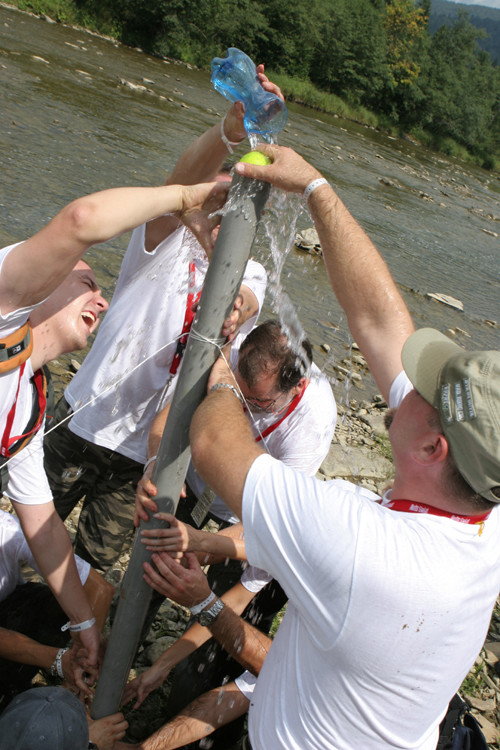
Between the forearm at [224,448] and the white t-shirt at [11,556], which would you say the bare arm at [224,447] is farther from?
the white t-shirt at [11,556]

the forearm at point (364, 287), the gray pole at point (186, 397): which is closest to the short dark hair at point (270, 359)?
the forearm at point (364, 287)

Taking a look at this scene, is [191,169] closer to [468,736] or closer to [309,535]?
[309,535]

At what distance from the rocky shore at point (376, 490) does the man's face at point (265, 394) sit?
2.63 feet

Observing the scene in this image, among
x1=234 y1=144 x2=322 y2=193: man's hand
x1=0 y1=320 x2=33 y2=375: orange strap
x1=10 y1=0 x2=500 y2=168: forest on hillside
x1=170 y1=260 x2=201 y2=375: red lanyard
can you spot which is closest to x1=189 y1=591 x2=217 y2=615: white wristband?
x1=170 y1=260 x2=201 y2=375: red lanyard

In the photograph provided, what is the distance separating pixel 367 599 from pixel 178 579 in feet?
2.81

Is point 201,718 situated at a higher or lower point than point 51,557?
lower

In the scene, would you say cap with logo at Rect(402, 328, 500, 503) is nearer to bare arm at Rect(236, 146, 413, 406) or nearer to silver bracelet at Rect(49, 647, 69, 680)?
bare arm at Rect(236, 146, 413, 406)

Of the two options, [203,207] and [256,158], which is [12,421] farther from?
[256,158]

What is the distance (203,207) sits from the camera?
1.94 meters

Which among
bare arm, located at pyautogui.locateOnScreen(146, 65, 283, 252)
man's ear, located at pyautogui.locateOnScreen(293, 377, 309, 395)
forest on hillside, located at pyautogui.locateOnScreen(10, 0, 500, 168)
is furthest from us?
forest on hillside, located at pyautogui.locateOnScreen(10, 0, 500, 168)

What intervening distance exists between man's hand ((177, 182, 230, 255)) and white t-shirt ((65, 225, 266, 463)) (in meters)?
0.47

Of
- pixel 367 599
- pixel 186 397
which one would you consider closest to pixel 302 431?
pixel 186 397

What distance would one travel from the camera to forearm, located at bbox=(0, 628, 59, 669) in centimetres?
238

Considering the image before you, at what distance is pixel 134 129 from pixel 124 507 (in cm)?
1257
